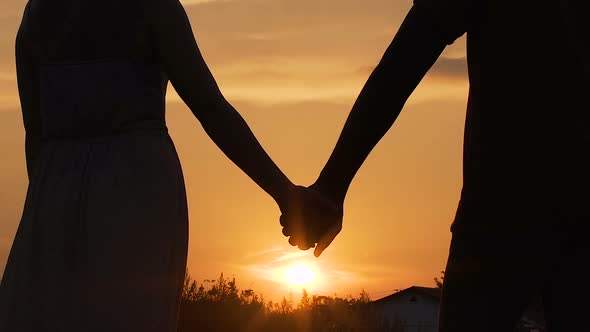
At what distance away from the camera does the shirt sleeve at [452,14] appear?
3434mm

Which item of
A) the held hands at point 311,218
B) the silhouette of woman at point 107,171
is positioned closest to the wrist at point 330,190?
the held hands at point 311,218

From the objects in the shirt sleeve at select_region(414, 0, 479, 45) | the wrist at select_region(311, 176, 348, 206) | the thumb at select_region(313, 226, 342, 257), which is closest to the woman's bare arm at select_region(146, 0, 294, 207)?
the wrist at select_region(311, 176, 348, 206)

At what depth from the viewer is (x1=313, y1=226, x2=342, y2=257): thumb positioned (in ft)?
15.3

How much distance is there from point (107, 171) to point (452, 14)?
1259mm

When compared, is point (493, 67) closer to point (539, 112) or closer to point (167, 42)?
point (539, 112)

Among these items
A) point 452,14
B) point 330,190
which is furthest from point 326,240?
point 452,14

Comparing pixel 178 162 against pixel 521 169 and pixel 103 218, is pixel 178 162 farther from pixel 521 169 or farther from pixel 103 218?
pixel 521 169

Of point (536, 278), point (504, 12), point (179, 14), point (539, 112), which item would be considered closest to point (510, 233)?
point (536, 278)

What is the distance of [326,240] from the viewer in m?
4.74

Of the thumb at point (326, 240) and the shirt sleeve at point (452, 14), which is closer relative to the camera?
the shirt sleeve at point (452, 14)

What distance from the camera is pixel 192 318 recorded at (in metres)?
14.4

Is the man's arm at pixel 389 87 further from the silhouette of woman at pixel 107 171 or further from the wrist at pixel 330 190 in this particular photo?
the silhouette of woman at pixel 107 171

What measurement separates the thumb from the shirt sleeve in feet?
4.15

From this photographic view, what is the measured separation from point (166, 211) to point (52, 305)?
491 millimetres
